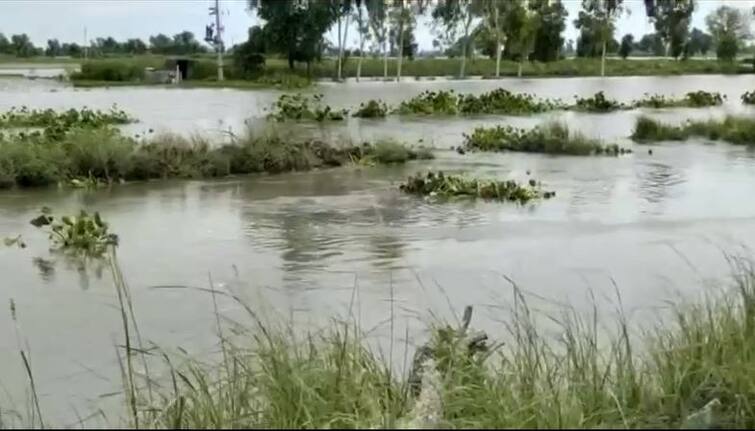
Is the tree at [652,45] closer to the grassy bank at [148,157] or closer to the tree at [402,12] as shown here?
the tree at [402,12]

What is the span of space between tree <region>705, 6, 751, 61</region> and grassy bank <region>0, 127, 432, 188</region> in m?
62.7

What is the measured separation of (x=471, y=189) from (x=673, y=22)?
68592mm

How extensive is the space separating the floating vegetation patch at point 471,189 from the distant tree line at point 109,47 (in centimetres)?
6023

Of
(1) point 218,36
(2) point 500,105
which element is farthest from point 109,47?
(2) point 500,105

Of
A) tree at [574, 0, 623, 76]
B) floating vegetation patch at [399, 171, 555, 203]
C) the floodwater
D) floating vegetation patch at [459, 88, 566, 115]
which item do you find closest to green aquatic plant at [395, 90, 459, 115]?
floating vegetation patch at [459, 88, 566, 115]

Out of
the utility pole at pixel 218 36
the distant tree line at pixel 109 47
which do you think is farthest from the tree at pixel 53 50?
the utility pole at pixel 218 36

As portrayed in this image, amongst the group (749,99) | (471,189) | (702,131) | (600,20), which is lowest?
(471,189)

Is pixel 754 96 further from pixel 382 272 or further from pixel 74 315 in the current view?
pixel 74 315

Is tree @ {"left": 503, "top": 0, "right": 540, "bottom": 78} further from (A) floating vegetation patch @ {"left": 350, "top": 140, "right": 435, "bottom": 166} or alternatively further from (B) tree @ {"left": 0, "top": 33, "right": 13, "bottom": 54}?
(A) floating vegetation patch @ {"left": 350, "top": 140, "right": 435, "bottom": 166}

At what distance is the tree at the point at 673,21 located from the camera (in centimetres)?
7406

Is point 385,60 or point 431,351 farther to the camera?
point 385,60

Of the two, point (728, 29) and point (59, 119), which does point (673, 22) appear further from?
point (59, 119)

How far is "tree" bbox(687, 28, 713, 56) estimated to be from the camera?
81375 mm

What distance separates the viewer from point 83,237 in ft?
32.3
